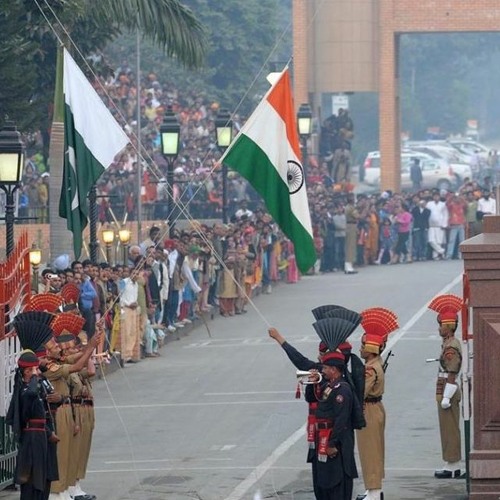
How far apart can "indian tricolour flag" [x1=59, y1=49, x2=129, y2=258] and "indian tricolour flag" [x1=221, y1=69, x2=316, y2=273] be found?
282 centimetres

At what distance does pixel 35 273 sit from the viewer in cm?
2722

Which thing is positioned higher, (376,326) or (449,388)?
(376,326)

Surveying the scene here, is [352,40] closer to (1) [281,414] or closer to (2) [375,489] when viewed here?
(1) [281,414]

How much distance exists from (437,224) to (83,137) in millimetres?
25415

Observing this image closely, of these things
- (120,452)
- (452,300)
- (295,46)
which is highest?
(295,46)

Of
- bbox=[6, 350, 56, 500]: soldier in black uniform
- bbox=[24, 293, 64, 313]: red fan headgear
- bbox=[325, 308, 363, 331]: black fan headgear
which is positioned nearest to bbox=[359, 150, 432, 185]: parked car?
bbox=[24, 293, 64, 313]: red fan headgear

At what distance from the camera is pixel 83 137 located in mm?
23344

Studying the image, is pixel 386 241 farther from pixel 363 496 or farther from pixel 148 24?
pixel 363 496

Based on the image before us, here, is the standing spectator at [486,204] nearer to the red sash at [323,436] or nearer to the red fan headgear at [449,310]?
the red fan headgear at [449,310]

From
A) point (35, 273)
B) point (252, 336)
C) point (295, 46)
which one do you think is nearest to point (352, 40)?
point (295, 46)

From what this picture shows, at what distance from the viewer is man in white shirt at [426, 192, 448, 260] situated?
47.9m

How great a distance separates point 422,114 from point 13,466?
87033 mm

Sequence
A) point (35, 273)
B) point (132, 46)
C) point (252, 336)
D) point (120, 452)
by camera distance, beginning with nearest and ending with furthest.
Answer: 1. point (120, 452)
2. point (35, 273)
3. point (252, 336)
4. point (132, 46)

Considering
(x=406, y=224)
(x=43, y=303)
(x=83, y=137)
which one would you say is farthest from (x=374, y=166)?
(x=43, y=303)
